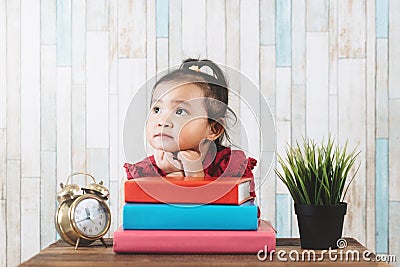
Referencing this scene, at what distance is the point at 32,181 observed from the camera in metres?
2.06

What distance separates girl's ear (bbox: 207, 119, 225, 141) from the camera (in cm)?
143

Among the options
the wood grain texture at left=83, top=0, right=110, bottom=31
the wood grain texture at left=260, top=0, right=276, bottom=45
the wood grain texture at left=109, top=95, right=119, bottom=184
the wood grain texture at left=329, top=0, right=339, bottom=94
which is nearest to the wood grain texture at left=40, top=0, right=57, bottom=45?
the wood grain texture at left=83, top=0, right=110, bottom=31

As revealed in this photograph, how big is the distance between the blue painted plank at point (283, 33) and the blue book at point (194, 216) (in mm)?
814

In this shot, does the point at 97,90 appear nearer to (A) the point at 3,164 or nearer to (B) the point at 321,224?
(A) the point at 3,164

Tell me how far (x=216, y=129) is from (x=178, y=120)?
92 millimetres

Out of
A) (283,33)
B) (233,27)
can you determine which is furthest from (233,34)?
(283,33)

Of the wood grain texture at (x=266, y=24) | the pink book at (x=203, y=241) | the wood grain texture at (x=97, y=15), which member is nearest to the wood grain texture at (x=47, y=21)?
the wood grain texture at (x=97, y=15)

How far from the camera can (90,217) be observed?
1.43 meters

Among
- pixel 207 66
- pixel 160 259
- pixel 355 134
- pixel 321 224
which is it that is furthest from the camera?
pixel 355 134

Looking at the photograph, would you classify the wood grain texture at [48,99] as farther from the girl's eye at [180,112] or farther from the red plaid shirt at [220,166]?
the girl's eye at [180,112]

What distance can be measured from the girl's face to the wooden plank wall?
627 millimetres

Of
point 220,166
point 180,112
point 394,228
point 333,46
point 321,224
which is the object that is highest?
point 333,46

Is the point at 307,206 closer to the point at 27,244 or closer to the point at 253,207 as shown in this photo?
the point at 253,207

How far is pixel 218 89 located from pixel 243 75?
0.62 m
